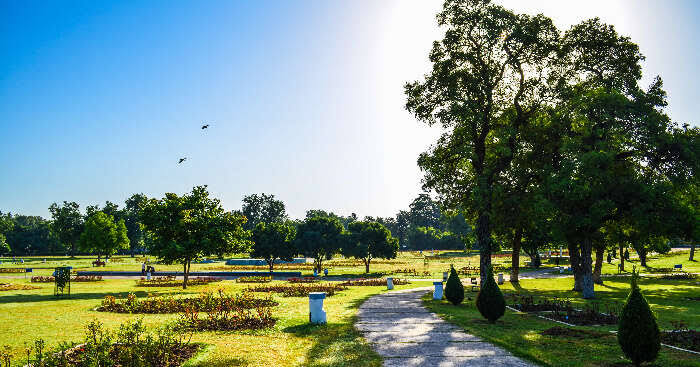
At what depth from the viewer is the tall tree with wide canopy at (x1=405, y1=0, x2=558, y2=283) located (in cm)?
2878

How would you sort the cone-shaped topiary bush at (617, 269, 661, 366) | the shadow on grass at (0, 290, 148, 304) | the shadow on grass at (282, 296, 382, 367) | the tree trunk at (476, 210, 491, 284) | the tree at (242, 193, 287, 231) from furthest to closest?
the tree at (242, 193, 287, 231), the tree trunk at (476, 210, 491, 284), the shadow on grass at (0, 290, 148, 304), the shadow on grass at (282, 296, 382, 367), the cone-shaped topiary bush at (617, 269, 661, 366)

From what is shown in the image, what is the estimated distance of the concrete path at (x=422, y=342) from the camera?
1123 cm

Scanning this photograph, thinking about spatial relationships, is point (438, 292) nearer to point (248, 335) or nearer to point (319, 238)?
point (248, 335)

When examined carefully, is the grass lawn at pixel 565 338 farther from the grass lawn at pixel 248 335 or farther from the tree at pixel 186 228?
the tree at pixel 186 228

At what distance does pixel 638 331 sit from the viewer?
10.5 metres

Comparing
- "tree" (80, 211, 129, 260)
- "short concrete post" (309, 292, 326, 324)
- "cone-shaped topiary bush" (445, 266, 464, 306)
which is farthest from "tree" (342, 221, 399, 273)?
"tree" (80, 211, 129, 260)

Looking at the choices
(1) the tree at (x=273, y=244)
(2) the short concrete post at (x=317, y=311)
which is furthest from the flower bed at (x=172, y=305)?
(1) the tree at (x=273, y=244)

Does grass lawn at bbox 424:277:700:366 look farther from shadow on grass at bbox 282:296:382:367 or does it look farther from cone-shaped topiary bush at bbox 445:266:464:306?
shadow on grass at bbox 282:296:382:367

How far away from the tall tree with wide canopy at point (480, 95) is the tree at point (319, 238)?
27.7 metres

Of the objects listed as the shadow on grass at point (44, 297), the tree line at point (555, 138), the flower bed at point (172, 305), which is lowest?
the shadow on grass at point (44, 297)

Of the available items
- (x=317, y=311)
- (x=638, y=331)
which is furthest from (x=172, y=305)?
(x=638, y=331)

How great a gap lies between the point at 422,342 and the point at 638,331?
5.83 metres

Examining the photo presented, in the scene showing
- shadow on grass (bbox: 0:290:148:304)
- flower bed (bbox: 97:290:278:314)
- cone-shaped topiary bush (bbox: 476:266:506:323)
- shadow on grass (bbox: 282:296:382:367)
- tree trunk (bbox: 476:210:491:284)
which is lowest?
shadow on grass (bbox: 0:290:148:304)

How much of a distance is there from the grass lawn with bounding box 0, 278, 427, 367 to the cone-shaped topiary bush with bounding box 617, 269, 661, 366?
6140 mm
